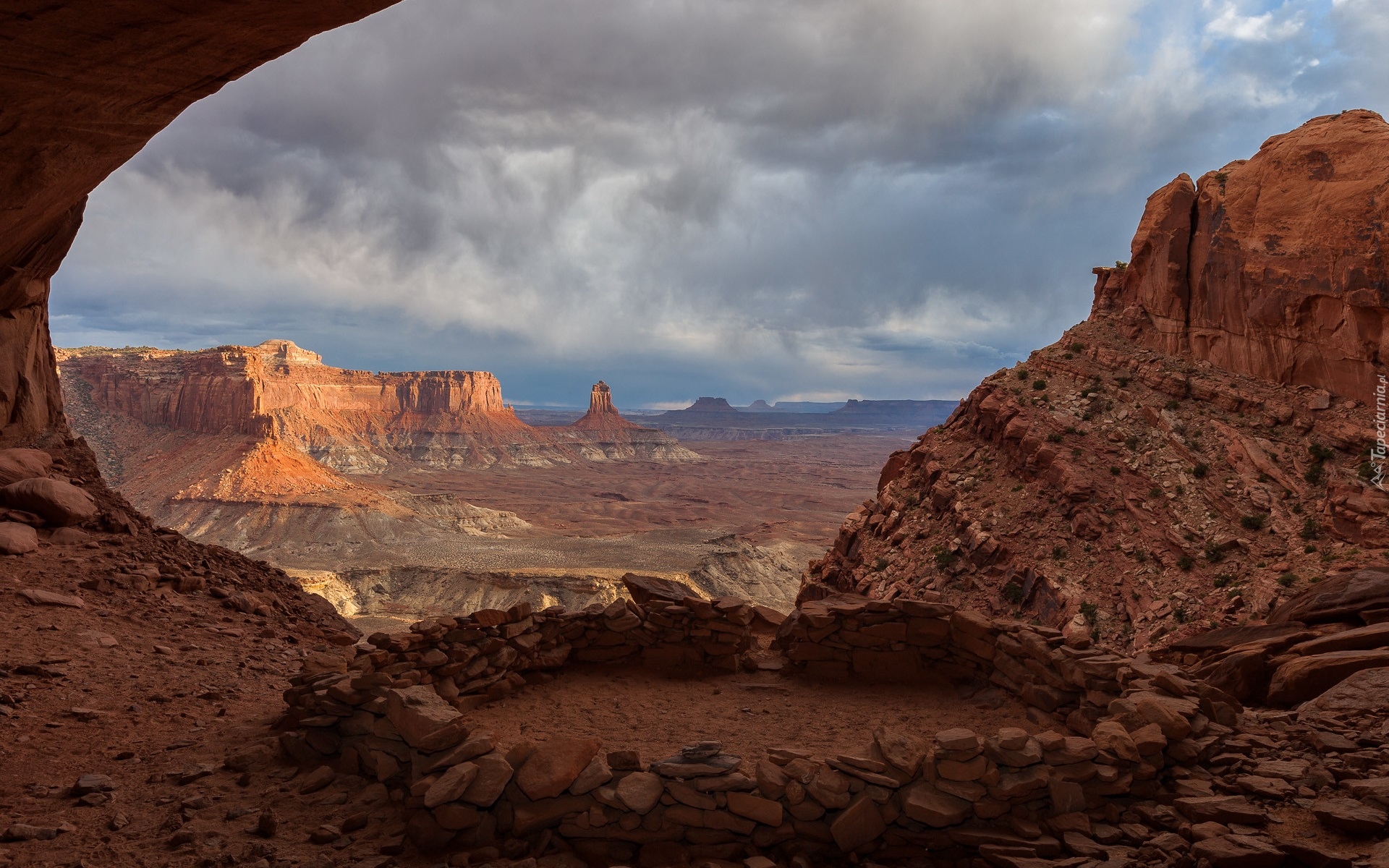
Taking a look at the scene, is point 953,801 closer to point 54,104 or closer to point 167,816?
point 167,816

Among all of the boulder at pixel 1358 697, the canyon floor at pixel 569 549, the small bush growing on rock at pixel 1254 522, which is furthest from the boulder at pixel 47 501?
the canyon floor at pixel 569 549

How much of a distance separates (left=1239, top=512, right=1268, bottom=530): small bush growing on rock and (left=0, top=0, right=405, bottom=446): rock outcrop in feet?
89.2

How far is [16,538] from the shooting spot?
46.2 ft

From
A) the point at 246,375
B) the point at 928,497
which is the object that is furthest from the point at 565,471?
the point at 928,497

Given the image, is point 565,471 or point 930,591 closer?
point 930,591

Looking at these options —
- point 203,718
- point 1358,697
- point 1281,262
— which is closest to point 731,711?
point 203,718

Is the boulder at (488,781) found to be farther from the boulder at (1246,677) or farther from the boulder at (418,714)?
the boulder at (1246,677)

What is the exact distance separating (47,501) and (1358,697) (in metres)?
22.9

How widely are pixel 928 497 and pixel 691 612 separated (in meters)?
22.5

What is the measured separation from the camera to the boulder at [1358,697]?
8391 millimetres

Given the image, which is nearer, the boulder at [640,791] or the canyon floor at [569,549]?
the boulder at [640,791]

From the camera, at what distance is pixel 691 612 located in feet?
42.2

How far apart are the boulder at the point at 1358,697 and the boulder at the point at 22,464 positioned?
921 inches


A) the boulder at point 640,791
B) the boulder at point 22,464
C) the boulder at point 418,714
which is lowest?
the boulder at point 640,791
